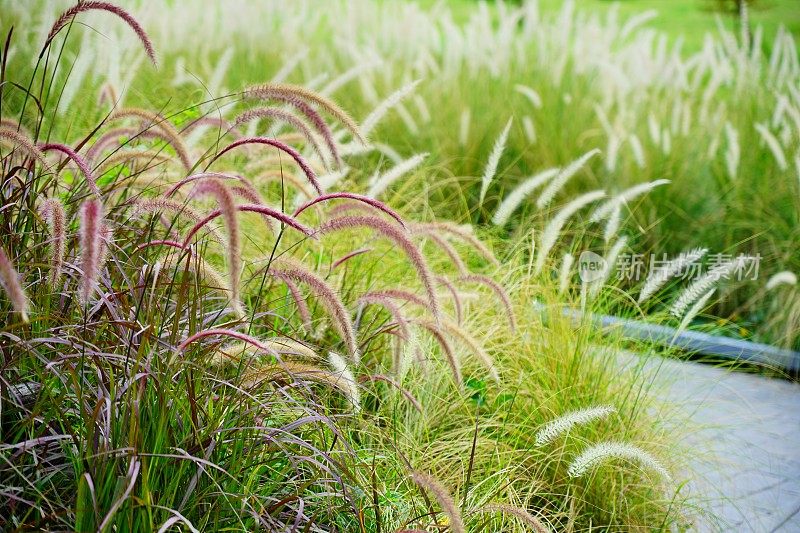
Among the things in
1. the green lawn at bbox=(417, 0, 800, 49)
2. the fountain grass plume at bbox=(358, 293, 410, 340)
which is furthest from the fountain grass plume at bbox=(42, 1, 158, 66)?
the green lawn at bbox=(417, 0, 800, 49)

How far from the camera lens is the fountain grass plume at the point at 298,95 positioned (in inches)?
78.5

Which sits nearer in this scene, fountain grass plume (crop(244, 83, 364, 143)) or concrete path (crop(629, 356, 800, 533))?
fountain grass plume (crop(244, 83, 364, 143))

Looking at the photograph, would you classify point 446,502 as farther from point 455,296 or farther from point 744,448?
point 744,448

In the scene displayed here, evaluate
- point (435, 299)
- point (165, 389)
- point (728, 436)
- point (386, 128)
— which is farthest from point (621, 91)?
point (165, 389)

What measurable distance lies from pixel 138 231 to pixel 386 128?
308 centimetres

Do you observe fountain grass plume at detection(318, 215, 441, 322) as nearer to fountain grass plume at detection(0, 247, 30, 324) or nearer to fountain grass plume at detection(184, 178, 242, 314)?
fountain grass plume at detection(184, 178, 242, 314)

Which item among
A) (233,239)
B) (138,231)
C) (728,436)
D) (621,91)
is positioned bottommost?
(728,436)

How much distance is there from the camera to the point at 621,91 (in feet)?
16.7

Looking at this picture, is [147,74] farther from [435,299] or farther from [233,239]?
[233,239]

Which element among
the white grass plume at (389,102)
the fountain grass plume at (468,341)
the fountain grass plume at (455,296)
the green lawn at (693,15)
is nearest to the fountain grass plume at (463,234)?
the fountain grass plume at (455,296)

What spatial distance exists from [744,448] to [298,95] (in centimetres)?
206

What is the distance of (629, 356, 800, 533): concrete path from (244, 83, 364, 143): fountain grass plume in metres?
1.22

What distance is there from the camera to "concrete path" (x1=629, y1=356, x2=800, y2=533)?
2.72 m

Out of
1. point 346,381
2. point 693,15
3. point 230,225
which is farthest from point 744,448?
point 693,15
